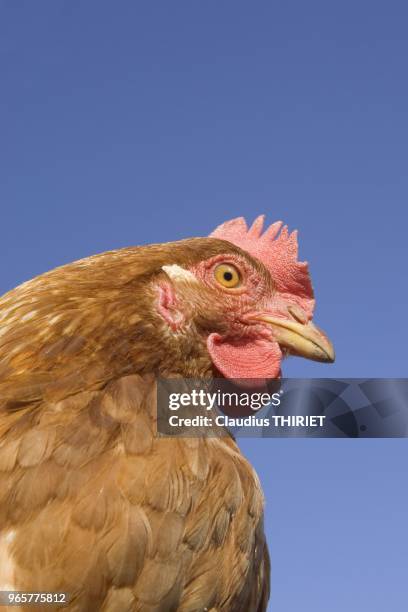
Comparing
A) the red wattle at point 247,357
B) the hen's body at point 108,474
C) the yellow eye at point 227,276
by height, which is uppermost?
the yellow eye at point 227,276

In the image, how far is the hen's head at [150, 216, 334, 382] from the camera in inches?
131

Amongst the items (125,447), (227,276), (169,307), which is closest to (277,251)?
(227,276)

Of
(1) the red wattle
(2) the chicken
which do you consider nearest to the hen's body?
(2) the chicken

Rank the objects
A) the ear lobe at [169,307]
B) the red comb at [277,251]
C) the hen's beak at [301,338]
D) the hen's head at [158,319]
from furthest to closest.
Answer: the red comb at [277,251]
the hen's beak at [301,338]
the ear lobe at [169,307]
the hen's head at [158,319]

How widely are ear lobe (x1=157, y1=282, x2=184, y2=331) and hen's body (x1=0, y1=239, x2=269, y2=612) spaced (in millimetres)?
62

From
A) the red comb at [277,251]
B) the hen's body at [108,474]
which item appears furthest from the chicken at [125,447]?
the red comb at [277,251]

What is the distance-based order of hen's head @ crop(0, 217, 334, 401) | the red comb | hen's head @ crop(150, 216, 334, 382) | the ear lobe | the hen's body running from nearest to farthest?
the hen's body < hen's head @ crop(0, 217, 334, 401) < the ear lobe < hen's head @ crop(150, 216, 334, 382) < the red comb

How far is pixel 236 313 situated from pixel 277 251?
31.9 inches

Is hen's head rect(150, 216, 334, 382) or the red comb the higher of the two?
the red comb

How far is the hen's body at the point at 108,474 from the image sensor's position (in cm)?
240

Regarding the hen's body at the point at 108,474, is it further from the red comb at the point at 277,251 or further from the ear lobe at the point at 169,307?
the red comb at the point at 277,251

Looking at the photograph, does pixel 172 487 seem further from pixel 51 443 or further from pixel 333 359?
pixel 333 359

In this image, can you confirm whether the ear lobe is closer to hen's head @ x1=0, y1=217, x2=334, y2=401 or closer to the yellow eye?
hen's head @ x1=0, y1=217, x2=334, y2=401

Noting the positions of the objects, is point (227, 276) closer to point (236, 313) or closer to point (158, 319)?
point (236, 313)
